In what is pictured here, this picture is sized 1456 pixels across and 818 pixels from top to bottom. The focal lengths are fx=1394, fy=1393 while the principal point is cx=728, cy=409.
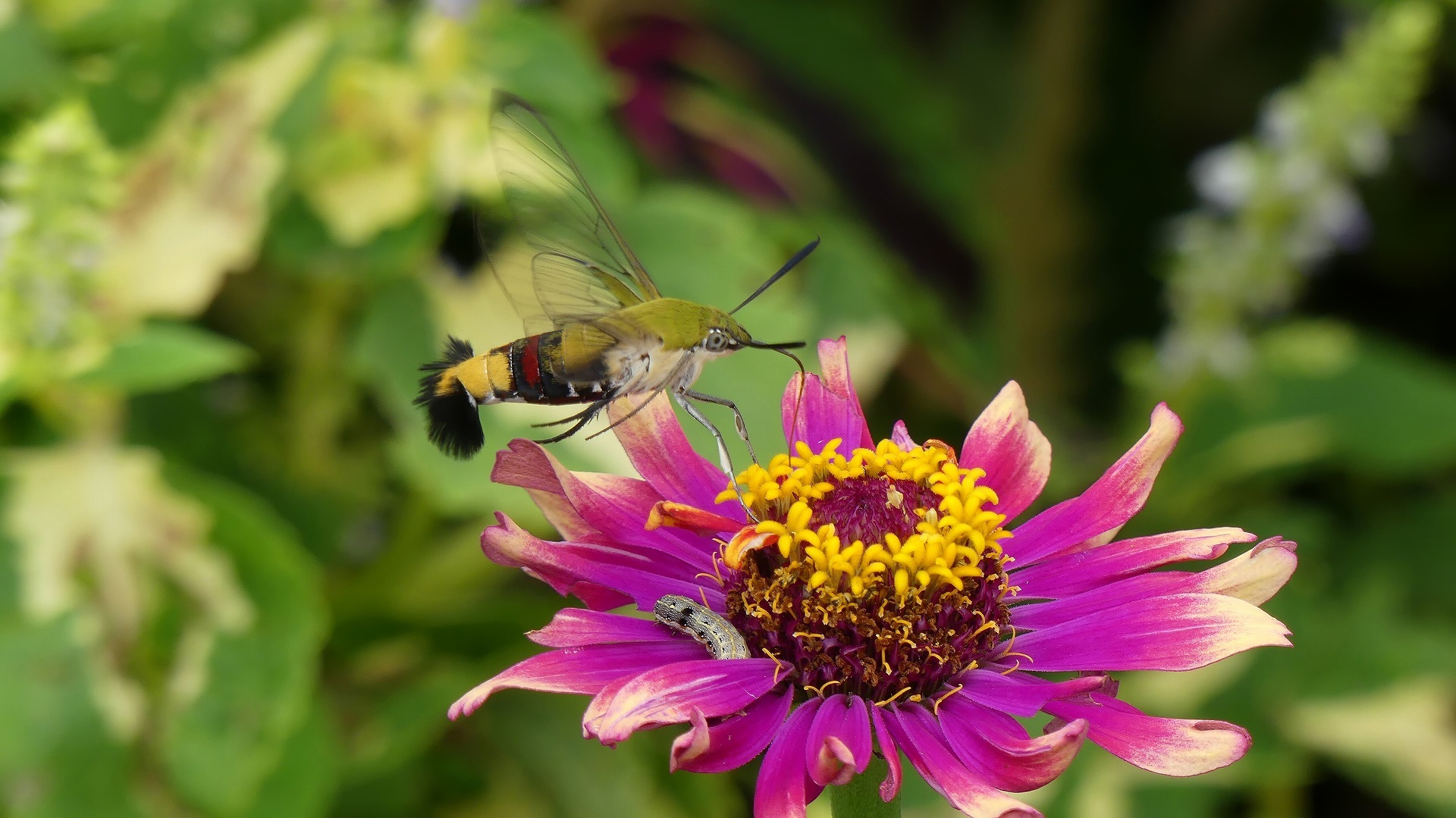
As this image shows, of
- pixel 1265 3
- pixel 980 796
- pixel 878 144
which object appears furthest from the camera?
pixel 1265 3

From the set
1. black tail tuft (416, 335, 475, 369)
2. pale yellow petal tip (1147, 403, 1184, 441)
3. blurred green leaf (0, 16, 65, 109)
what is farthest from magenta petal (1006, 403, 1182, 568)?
blurred green leaf (0, 16, 65, 109)

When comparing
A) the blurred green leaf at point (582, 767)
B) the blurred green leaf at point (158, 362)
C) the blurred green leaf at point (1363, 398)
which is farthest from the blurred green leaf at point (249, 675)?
the blurred green leaf at point (1363, 398)

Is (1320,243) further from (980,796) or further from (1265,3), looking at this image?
(980,796)

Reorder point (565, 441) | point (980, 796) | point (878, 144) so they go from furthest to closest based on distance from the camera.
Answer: point (878, 144) < point (565, 441) < point (980, 796)

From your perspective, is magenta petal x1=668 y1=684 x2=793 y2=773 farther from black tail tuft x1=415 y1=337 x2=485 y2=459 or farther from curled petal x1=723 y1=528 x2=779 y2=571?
black tail tuft x1=415 y1=337 x2=485 y2=459

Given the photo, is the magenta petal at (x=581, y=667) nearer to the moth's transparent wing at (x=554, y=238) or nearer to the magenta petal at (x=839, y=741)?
the magenta petal at (x=839, y=741)

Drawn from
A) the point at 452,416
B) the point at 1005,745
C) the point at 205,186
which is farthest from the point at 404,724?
the point at 1005,745

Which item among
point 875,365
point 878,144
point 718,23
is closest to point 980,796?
point 875,365
